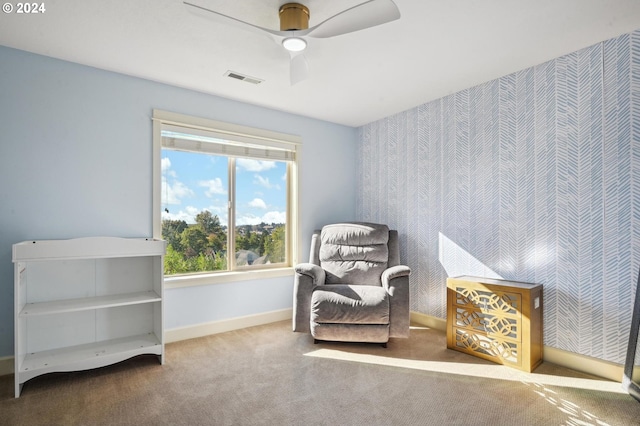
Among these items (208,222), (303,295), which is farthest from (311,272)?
(208,222)

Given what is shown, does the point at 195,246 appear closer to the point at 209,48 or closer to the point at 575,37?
the point at 209,48

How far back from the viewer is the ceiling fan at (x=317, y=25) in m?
1.59

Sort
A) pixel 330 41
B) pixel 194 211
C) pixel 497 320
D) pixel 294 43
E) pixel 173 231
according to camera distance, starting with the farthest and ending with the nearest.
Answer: pixel 194 211
pixel 173 231
pixel 497 320
pixel 330 41
pixel 294 43

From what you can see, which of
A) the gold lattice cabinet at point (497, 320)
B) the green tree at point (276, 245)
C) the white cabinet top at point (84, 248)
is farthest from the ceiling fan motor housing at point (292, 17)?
the green tree at point (276, 245)

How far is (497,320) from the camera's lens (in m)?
2.62

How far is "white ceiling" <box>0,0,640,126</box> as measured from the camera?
1.96 metres

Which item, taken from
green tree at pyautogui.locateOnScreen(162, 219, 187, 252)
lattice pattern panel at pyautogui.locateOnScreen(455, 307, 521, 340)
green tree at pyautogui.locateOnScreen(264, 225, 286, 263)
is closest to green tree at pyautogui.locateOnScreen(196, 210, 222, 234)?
green tree at pyautogui.locateOnScreen(162, 219, 187, 252)

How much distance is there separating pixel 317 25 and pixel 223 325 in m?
2.84

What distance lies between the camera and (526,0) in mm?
1892

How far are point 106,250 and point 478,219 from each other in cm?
314

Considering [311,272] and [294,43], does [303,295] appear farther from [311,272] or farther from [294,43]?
[294,43]

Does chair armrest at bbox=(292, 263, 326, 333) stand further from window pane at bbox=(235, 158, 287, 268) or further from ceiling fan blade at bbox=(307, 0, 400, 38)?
ceiling fan blade at bbox=(307, 0, 400, 38)

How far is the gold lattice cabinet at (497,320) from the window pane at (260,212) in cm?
197

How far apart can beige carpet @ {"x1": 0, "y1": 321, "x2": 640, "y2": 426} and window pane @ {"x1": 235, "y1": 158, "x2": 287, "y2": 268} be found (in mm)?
1163
